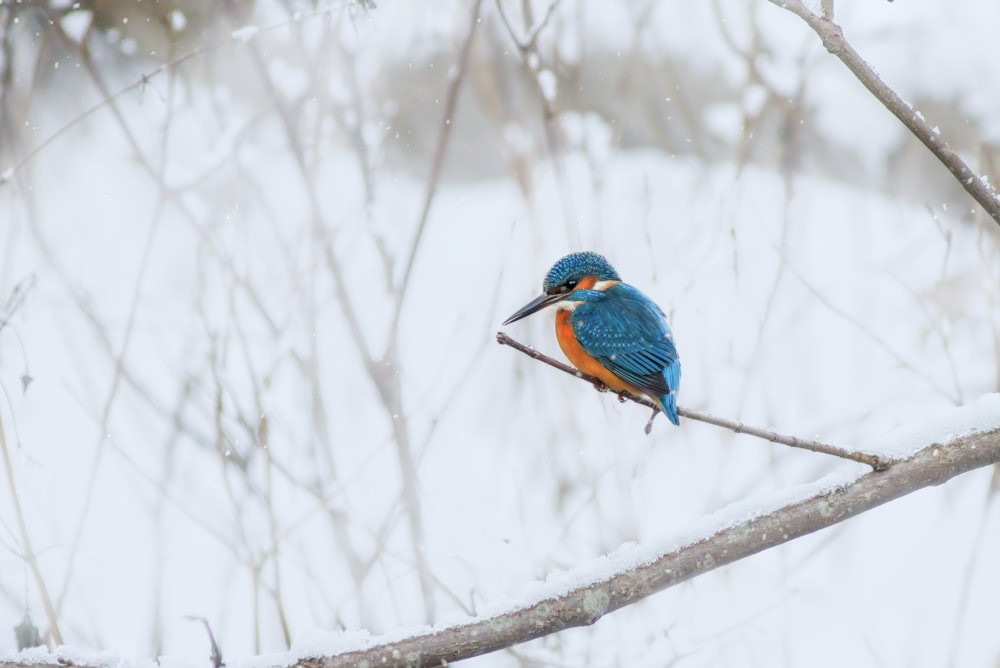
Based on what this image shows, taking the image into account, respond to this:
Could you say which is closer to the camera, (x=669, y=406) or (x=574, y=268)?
(x=669, y=406)

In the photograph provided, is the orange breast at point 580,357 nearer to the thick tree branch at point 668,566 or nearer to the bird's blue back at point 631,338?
the bird's blue back at point 631,338

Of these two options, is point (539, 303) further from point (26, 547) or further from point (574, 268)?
point (26, 547)

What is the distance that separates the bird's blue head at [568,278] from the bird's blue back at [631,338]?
0.02 meters

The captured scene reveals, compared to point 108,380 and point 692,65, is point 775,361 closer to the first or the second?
point 692,65

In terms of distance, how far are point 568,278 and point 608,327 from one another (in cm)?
13

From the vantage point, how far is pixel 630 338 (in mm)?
1682

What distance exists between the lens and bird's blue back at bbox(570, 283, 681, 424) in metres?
1.57

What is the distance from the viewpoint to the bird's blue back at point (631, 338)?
157 cm

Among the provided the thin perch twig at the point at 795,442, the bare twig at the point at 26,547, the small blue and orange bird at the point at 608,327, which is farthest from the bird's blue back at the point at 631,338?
the bare twig at the point at 26,547

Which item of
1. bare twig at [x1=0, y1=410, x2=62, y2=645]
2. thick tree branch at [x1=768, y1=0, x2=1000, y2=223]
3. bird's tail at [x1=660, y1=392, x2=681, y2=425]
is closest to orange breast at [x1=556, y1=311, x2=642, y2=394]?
bird's tail at [x1=660, y1=392, x2=681, y2=425]

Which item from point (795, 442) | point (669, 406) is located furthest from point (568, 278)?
point (795, 442)

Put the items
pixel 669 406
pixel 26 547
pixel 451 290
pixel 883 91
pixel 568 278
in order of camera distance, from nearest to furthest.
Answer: pixel 883 91
pixel 669 406
pixel 26 547
pixel 568 278
pixel 451 290

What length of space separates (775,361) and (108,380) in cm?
191

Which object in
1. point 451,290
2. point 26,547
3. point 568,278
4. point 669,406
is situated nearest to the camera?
point 669,406
